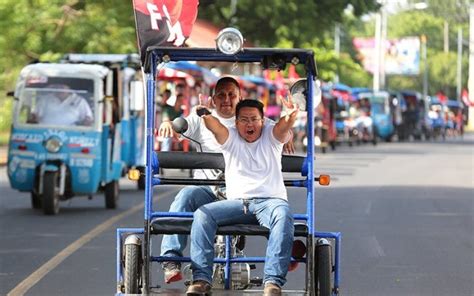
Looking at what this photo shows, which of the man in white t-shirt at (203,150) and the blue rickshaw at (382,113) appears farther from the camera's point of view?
the blue rickshaw at (382,113)

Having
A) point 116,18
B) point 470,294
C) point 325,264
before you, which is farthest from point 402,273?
point 116,18

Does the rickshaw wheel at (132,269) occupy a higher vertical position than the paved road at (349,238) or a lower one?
higher

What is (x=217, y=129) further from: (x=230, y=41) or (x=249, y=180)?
Result: (x=230, y=41)

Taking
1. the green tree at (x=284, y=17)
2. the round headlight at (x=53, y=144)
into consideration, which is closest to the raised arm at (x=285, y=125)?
the round headlight at (x=53, y=144)

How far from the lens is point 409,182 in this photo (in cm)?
3081

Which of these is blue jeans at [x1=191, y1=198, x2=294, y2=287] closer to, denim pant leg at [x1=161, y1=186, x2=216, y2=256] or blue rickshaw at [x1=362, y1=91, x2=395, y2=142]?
denim pant leg at [x1=161, y1=186, x2=216, y2=256]

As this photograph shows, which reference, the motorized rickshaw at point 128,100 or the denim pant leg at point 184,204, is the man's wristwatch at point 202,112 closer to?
the denim pant leg at point 184,204

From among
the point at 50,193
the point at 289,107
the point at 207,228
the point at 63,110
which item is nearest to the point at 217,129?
the point at 289,107

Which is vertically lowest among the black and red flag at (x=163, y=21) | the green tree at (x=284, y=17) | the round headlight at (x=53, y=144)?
the round headlight at (x=53, y=144)

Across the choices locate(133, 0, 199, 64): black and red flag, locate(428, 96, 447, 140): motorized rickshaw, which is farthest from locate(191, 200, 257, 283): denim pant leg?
locate(428, 96, 447, 140): motorized rickshaw

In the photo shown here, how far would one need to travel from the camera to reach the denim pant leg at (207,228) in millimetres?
9656

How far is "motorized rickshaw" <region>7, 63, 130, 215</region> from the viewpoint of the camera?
69.7ft

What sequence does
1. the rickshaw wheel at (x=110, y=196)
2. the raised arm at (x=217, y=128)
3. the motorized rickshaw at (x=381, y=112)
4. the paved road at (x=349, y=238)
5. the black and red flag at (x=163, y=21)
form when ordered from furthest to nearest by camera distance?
1. the motorized rickshaw at (x=381, y=112)
2. the rickshaw wheel at (x=110, y=196)
3. the paved road at (x=349, y=238)
4. the black and red flag at (x=163, y=21)
5. the raised arm at (x=217, y=128)

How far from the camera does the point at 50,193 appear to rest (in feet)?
67.5
